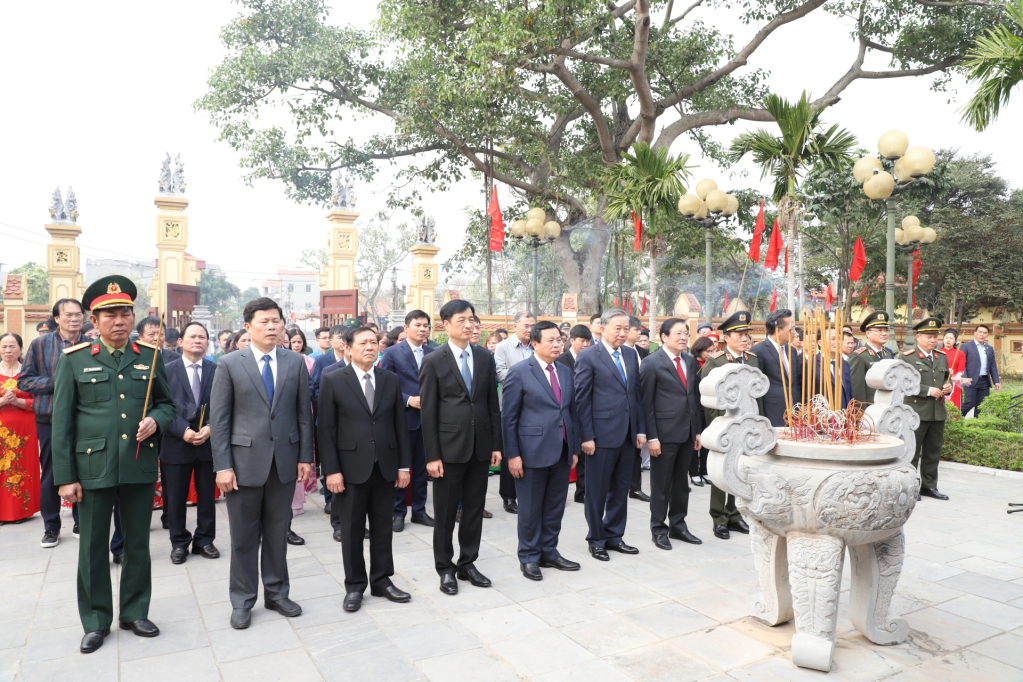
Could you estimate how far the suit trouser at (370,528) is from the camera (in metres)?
3.55

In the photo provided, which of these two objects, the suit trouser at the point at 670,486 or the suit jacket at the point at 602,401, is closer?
the suit jacket at the point at 602,401

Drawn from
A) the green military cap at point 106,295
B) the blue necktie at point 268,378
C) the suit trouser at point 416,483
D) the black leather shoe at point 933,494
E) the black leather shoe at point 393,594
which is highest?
the green military cap at point 106,295

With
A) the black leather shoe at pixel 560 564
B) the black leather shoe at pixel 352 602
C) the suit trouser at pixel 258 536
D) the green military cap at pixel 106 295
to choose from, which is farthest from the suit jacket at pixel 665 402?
the green military cap at pixel 106 295

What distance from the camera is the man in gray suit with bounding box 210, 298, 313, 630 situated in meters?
3.35

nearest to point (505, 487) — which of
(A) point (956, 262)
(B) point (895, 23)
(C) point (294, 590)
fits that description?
(C) point (294, 590)

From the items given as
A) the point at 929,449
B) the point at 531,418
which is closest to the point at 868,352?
the point at 929,449

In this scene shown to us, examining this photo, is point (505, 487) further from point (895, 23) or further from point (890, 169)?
point (895, 23)

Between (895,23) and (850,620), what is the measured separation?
13.6 m

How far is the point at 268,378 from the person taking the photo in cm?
348

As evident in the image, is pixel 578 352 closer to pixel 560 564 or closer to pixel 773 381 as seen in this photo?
pixel 773 381

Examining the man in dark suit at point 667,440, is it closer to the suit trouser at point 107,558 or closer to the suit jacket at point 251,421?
the suit jacket at point 251,421

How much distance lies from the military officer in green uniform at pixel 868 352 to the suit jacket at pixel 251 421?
4.96 meters

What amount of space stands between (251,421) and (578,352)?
2621 millimetres

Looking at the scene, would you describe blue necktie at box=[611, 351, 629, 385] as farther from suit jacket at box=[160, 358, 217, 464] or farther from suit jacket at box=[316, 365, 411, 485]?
suit jacket at box=[160, 358, 217, 464]
